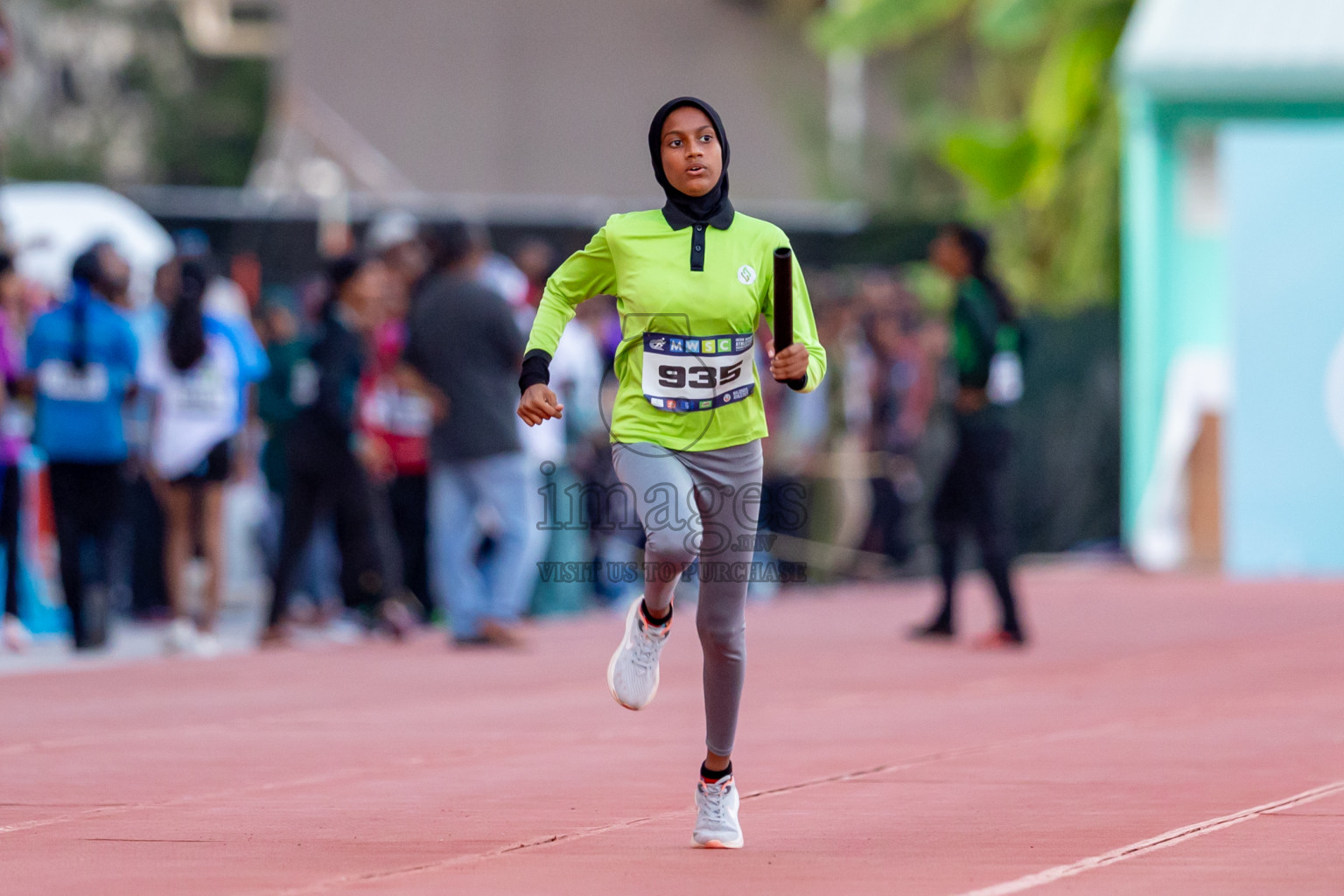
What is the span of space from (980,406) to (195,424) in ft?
14.3

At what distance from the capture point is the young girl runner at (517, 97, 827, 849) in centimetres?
597

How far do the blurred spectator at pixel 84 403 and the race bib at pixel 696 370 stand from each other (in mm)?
6833

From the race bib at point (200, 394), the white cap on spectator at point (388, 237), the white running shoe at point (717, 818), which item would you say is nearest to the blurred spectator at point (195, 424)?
the race bib at point (200, 394)

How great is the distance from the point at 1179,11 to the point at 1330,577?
5.62 m

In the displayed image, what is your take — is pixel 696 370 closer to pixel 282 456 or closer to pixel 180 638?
pixel 180 638

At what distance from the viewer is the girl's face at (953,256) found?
12328 mm

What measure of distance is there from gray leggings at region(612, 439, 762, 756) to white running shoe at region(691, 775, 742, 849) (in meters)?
0.10

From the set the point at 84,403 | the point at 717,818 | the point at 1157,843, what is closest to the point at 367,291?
the point at 84,403

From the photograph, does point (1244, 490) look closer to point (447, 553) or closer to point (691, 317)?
point (447, 553)

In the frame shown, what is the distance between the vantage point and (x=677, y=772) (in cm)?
764

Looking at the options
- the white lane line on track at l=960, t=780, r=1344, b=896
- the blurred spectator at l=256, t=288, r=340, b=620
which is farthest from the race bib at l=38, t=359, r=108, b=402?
the white lane line on track at l=960, t=780, r=1344, b=896

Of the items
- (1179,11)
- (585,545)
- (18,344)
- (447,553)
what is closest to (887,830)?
(447,553)

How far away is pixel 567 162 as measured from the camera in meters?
32.0

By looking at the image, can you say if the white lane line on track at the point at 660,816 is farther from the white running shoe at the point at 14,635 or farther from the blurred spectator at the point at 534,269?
the blurred spectator at the point at 534,269
